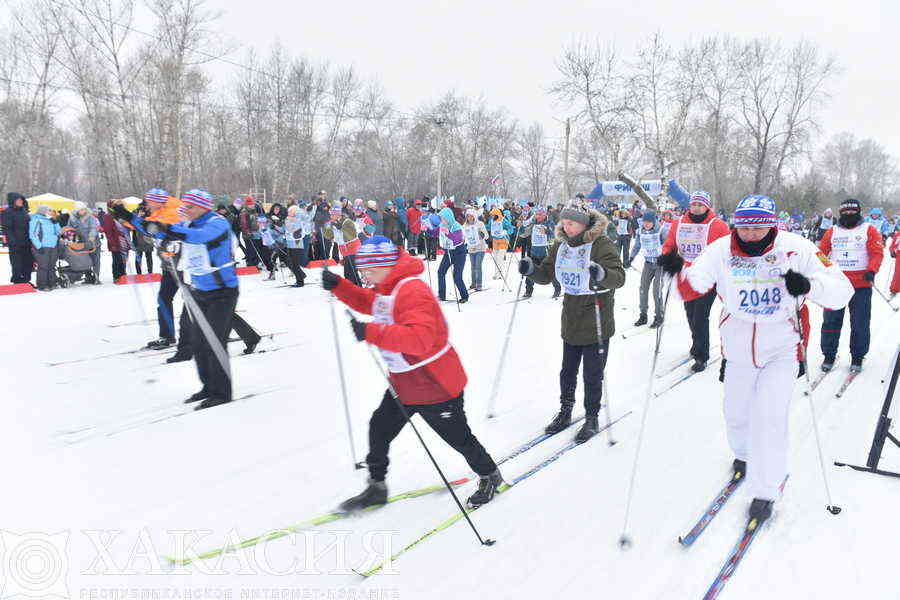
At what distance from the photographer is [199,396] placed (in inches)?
201

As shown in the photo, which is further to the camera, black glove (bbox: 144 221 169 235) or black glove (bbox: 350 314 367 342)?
black glove (bbox: 144 221 169 235)

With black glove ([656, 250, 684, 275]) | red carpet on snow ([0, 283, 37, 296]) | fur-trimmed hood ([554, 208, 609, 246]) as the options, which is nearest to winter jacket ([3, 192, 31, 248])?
red carpet on snow ([0, 283, 37, 296])

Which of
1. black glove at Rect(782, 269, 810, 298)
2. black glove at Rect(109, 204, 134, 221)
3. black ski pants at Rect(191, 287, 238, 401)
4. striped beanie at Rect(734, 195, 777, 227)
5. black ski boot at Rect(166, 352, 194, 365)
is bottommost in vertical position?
black ski boot at Rect(166, 352, 194, 365)

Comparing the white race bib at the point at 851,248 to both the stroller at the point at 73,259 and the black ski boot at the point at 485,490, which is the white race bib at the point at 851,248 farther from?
the stroller at the point at 73,259

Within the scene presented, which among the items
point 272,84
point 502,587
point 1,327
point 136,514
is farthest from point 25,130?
point 502,587

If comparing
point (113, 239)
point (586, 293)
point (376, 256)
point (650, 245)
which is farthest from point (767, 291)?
point (113, 239)

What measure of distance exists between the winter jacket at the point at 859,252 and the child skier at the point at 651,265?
2.39m

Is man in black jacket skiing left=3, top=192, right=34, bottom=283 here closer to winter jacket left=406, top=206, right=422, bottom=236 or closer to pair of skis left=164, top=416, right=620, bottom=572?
winter jacket left=406, top=206, right=422, bottom=236

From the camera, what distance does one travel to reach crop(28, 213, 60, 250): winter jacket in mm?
10742

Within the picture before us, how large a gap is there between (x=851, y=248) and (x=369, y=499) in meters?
5.61

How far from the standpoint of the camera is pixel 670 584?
8.65 feet

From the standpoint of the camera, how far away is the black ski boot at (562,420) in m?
4.42

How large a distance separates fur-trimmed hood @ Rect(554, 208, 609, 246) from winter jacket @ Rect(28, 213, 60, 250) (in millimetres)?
11087

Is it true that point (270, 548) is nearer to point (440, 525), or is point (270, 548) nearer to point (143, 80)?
point (440, 525)
